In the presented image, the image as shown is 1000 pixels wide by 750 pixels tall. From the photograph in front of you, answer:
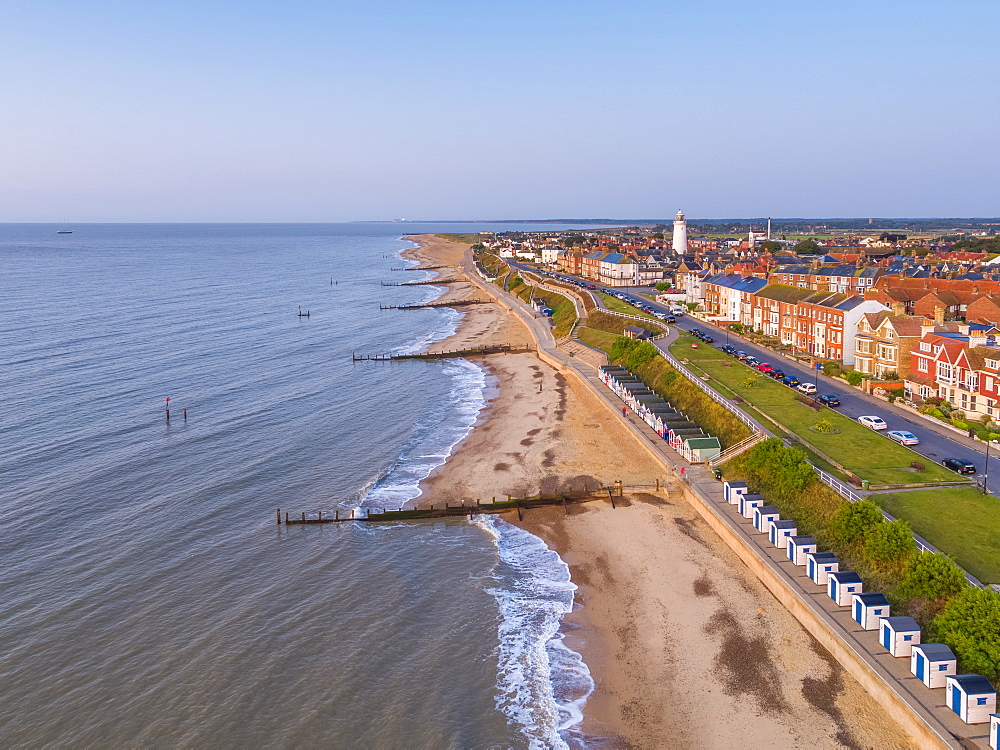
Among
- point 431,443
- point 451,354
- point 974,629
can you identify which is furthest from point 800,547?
point 451,354

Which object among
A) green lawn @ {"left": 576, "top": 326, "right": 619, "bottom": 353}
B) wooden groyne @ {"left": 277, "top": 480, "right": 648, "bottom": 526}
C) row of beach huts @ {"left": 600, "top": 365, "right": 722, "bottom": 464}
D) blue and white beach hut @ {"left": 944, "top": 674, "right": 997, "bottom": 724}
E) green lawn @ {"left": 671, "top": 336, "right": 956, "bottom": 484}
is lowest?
wooden groyne @ {"left": 277, "top": 480, "right": 648, "bottom": 526}

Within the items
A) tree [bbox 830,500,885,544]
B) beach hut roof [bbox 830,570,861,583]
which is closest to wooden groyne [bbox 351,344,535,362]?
tree [bbox 830,500,885,544]

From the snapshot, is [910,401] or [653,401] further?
[653,401]

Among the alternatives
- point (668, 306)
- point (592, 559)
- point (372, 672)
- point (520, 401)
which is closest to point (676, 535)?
point (592, 559)

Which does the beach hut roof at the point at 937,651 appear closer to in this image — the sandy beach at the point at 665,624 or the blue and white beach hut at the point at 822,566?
the sandy beach at the point at 665,624

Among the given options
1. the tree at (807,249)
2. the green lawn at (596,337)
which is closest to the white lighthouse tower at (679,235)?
the tree at (807,249)

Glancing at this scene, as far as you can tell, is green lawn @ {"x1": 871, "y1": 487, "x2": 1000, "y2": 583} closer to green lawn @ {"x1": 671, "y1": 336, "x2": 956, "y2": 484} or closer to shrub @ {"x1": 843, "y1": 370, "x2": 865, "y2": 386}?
green lawn @ {"x1": 671, "y1": 336, "x2": 956, "y2": 484}

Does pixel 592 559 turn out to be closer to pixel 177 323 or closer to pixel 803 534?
pixel 803 534

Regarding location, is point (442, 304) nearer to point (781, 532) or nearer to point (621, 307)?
point (621, 307)
